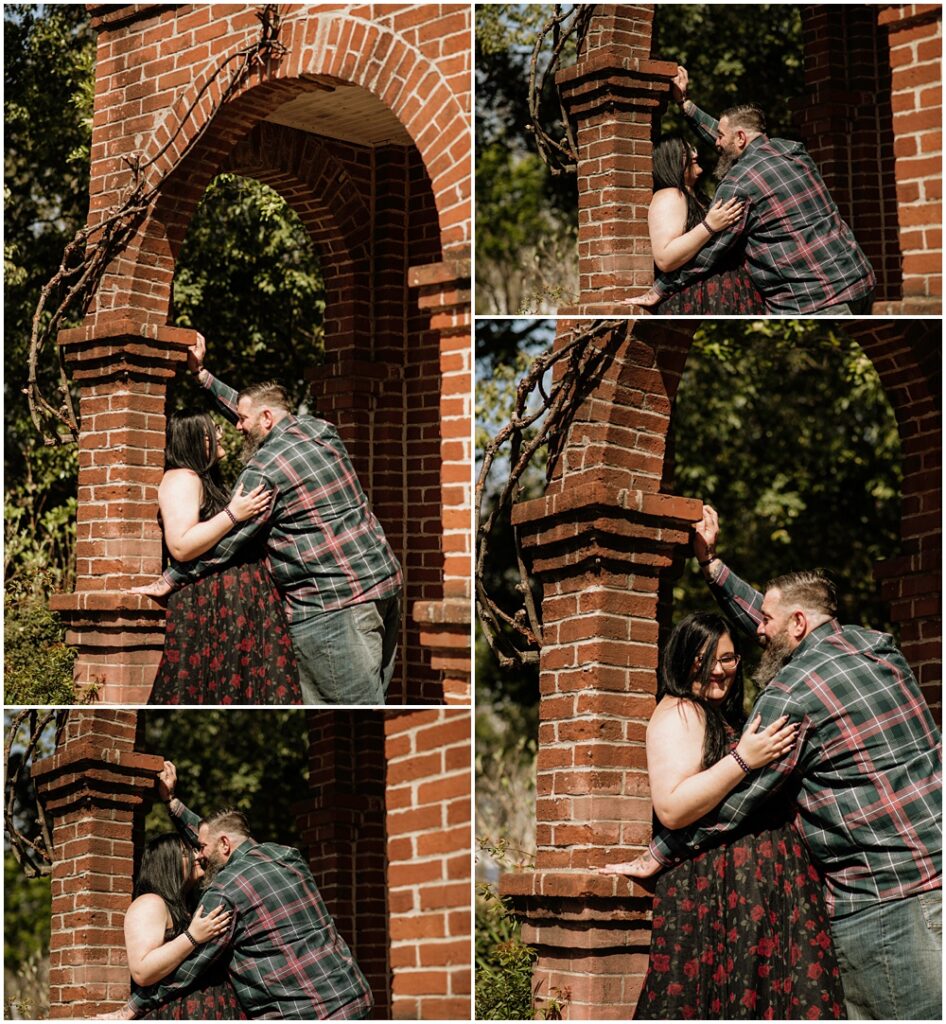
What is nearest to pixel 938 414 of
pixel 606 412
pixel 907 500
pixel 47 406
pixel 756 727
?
pixel 907 500

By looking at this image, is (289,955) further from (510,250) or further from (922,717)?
(510,250)

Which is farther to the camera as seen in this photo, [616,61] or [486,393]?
[486,393]

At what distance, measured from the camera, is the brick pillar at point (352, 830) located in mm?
9867

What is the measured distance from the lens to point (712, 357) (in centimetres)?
1459

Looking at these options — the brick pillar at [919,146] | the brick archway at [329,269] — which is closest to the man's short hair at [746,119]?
the brick pillar at [919,146]

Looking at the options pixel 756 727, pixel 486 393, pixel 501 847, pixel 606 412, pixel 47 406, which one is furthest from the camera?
pixel 486 393

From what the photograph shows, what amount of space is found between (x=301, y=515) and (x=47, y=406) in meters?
2.32

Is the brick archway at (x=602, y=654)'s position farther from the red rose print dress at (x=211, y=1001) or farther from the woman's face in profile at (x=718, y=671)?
the red rose print dress at (x=211, y=1001)

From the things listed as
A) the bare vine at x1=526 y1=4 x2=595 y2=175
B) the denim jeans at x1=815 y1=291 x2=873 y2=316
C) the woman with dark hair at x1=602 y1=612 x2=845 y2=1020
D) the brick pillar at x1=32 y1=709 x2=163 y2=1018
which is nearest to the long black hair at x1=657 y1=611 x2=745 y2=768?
the woman with dark hair at x1=602 y1=612 x2=845 y2=1020

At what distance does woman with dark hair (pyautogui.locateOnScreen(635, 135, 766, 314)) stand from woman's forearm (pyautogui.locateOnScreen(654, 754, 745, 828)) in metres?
2.09

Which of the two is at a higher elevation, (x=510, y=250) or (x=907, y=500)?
(x=510, y=250)

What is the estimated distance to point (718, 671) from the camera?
6391mm

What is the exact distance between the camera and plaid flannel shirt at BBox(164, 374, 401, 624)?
748 centimetres

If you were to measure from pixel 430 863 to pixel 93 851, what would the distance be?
2.46 metres
